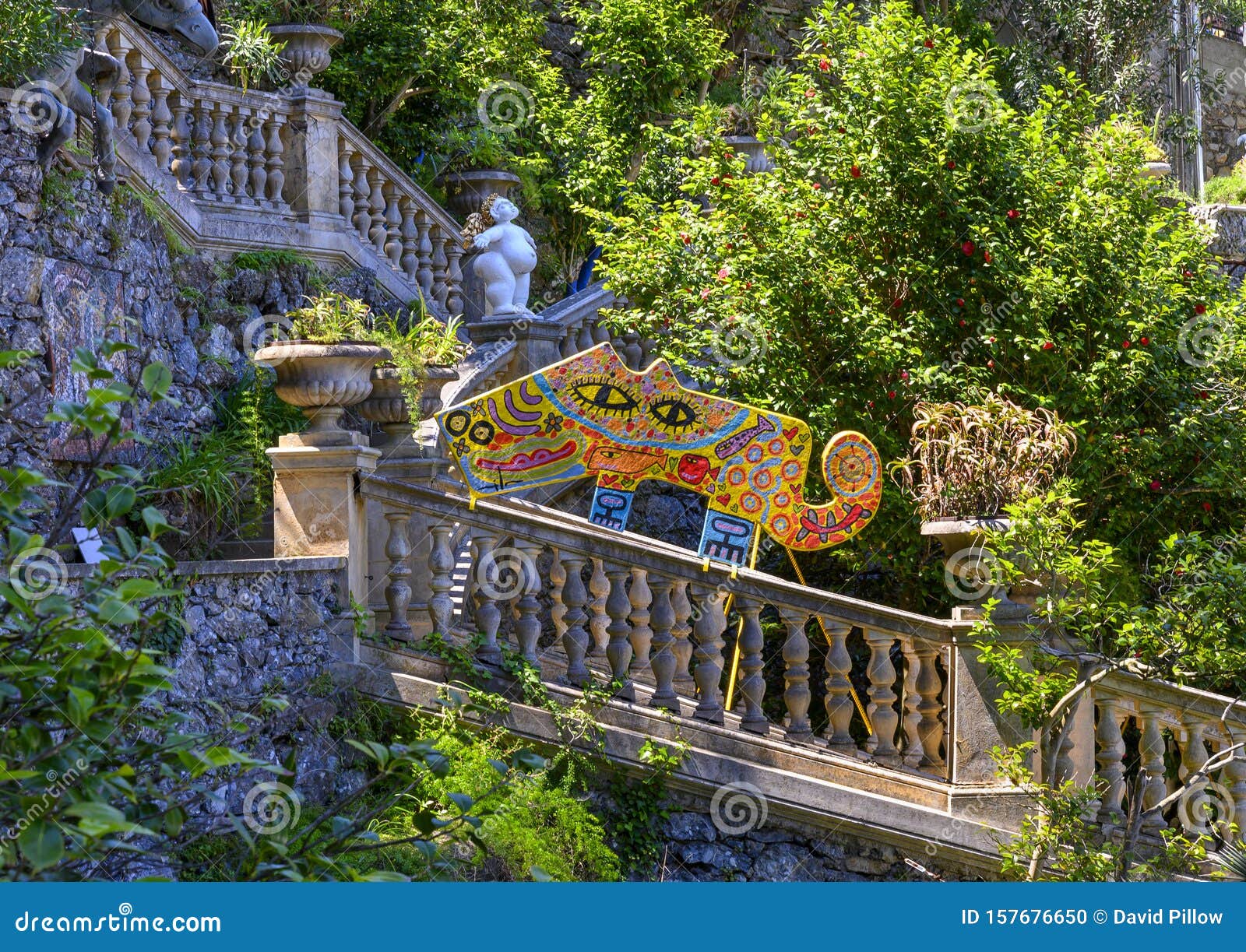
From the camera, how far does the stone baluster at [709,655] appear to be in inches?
303

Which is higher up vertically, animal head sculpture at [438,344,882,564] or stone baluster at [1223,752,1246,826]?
animal head sculpture at [438,344,882,564]

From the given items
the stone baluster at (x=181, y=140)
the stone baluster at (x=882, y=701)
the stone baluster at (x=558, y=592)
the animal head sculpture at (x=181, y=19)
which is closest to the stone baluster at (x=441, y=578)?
the stone baluster at (x=558, y=592)

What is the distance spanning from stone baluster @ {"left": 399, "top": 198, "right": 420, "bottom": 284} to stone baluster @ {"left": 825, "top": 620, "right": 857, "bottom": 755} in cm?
622

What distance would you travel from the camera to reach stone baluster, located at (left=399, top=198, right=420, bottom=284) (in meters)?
12.7

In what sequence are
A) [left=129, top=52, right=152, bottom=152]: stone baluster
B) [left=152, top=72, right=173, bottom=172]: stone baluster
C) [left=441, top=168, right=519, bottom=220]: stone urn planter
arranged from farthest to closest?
[left=441, top=168, right=519, bottom=220]: stone urn planter, [left=152, top=72, right=173, bottom=172]: stone baluster, [left=129, top=52, right=152, bottom=152]: stone baluster

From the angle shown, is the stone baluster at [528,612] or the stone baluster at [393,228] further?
the stone baluster at [393,228]

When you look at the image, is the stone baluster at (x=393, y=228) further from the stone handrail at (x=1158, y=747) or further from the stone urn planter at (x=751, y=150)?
the stone handrail at (x=1158, y=747)

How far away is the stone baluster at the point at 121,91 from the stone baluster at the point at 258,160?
114cm

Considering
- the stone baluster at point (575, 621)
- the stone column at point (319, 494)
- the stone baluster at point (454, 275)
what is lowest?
Answer: the stone baluster at point (575, 621)

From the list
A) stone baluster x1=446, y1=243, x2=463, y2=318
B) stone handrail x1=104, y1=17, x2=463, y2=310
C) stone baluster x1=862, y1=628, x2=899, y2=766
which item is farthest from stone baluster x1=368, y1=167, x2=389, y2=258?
stone baluster x1=862, y1=628, x2=899, y2=766

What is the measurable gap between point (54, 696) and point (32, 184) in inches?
251

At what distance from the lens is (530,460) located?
305 inches

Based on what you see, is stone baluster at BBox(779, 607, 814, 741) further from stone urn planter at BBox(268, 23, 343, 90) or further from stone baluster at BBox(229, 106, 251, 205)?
stone urn planter at BBox(268, 23, 343, 90)

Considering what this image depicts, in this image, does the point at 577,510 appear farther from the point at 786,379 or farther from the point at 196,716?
the point at 196,716
